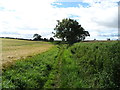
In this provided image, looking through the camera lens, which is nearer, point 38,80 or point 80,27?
point 38,80

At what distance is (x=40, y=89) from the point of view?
1059cm

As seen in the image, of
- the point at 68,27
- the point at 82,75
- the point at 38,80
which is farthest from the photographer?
the point at 68,27

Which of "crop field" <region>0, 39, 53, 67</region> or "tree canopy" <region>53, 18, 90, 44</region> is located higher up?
"tree canopy" <region>53, 18, 90, 44</region>

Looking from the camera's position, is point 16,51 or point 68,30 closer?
point 16,51

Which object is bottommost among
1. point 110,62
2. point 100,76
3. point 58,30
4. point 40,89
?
point 40,89

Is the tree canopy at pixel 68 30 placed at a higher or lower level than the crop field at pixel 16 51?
higher

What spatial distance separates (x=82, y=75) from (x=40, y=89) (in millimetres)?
3889

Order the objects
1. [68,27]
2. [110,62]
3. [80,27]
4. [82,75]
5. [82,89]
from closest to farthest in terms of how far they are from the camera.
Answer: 1. [82,89]
2. [110,62]
3. [82,75]
4. [68,27]
5. [80,27]

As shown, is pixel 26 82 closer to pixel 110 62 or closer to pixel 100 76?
pixel 100 76

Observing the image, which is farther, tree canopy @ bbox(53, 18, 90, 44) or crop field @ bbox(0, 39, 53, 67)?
tree canopy @ bbox(53, 18, 90, 44)

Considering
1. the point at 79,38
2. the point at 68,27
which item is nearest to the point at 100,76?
the point at 68,27

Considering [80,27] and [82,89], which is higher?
[80,27]

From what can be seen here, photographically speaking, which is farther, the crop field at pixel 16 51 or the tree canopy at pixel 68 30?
the tree canopy at pixel 68 30

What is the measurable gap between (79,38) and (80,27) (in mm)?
8889
